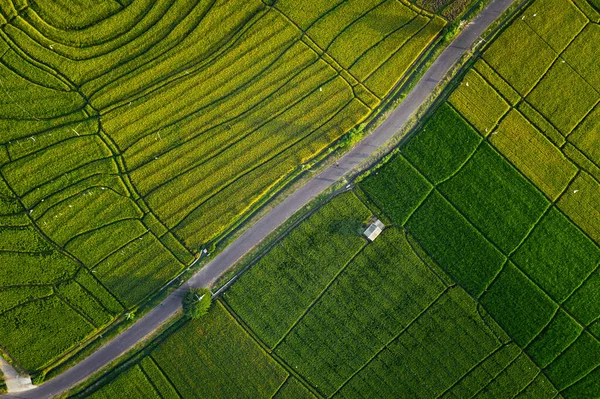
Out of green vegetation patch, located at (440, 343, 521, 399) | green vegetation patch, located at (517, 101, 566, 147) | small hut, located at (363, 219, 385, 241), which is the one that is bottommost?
green vegetation patch, located at (440, 343, 521, 399)

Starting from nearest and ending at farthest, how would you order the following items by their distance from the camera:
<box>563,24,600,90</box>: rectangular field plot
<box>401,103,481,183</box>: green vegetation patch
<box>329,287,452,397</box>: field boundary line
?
1. <box>329,287,452,397</box>: field boundary line
2. <box>401,103,481,183</box>: green vegetation patch
3. <box>563,24,600,90</box>: rectangular field plot

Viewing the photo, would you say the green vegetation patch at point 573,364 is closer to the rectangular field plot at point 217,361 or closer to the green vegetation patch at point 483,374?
the green vegetation patch at point 483,374

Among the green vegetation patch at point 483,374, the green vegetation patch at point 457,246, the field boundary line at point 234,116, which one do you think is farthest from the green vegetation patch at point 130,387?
the green vegetation patch at point 457,246

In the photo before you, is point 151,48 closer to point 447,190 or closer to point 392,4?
point 392,4

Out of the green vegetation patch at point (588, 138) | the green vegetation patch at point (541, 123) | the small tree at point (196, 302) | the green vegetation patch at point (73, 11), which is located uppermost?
the green vegetation patch at point (73, 11)

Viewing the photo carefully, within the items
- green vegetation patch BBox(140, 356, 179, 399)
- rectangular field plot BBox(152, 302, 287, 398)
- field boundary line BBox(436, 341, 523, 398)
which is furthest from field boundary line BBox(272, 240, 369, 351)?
field boundary line BBox(436, 341, 523, 398)

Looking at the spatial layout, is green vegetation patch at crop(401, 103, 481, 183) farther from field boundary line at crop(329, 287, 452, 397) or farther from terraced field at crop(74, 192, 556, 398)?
field boundary line at crop(329, 287, 452, 397)

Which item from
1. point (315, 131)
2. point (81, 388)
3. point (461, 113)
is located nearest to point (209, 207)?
point (315, 131)
